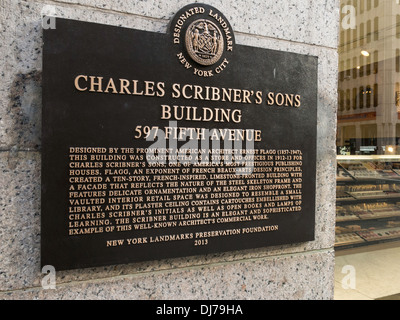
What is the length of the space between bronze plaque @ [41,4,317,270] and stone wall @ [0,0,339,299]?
4.8 inches

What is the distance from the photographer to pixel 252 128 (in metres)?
2.38

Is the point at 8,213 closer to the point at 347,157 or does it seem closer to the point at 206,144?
the point at 206,144

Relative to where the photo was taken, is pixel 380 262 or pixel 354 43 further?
pixel 354 43

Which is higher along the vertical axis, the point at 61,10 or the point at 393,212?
the point at 61,10

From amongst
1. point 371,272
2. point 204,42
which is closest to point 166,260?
point 204,42

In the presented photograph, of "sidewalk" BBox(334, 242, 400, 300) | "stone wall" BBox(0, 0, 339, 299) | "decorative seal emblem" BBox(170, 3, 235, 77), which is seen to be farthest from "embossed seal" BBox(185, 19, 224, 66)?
"sidewalk" BBox(334, 242, 400, 300)

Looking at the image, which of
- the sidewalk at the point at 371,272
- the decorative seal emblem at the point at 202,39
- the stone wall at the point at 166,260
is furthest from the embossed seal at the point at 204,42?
the sidewalk at the point at 371,272

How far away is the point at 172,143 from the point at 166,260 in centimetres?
78

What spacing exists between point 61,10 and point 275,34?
1.48 m

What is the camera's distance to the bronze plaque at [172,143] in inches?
74.8

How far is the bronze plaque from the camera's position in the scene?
74.8 inches

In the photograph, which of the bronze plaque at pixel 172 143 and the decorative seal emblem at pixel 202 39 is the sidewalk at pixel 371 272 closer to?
the bronze plaque at pixel 172 143

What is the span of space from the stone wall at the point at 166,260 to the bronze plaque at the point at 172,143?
0.40 feet
